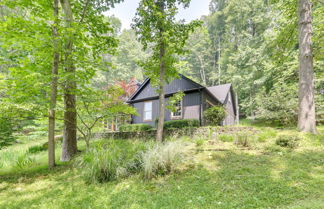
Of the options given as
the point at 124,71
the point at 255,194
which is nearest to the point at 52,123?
the point at 255,194

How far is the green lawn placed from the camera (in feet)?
7.88

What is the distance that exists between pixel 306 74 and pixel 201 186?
6.35 metres

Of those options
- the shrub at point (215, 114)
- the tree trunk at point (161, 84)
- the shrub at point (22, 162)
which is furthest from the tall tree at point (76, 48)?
the shrub at point (215, 114)

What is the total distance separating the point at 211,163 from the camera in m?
4.01

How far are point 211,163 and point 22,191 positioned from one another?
174 inches

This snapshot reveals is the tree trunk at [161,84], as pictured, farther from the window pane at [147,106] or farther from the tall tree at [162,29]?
the window pane at [147,106]

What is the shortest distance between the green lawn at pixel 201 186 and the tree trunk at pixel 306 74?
1694 millimetres

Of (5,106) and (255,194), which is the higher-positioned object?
(5,106)

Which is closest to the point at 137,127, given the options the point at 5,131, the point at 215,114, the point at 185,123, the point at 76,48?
the point at 185,123

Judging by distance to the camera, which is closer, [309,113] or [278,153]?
[278,153]

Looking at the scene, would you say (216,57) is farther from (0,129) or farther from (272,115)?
(0,129)

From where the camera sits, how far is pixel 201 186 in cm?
291

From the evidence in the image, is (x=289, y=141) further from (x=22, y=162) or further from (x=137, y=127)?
(x=137, y=127)

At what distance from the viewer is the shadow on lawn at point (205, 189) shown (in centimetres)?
240
